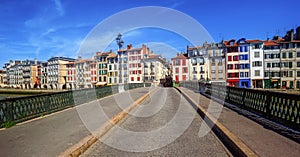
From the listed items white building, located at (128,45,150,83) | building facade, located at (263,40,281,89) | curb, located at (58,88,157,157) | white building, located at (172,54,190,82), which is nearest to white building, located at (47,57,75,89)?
white building, located at (128,45,150,83)

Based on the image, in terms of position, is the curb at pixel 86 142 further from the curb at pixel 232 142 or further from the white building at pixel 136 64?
the white building at pixel 136 64

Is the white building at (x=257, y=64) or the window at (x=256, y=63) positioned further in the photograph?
the window at (x=256, y=63)

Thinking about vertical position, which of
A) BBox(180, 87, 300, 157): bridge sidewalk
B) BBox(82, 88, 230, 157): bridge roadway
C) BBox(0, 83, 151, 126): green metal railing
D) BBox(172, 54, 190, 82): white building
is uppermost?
BBox(172, 54, 190, 82): white building

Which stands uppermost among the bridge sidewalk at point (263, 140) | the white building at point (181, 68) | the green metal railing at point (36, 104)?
the white building at point (181, 68)

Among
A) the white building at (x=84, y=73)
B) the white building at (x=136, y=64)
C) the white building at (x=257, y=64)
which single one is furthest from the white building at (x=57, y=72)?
the white building at (x=257, y=64)

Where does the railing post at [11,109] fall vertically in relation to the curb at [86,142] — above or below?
above

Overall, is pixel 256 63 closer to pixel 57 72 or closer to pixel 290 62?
pixel 290 62

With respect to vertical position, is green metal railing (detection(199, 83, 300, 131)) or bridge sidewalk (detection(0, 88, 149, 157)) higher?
green metal railing (detection(199, 83, 300, 131))

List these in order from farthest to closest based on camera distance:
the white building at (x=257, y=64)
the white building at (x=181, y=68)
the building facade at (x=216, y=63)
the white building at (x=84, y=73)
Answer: the white building at (x=84, y=73)
the white building at (x=181, y=68)
the building facade at (x=216, y=63)
the white building at (x=257, y=64)

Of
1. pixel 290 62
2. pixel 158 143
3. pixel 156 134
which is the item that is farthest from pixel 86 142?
pixel 290 62

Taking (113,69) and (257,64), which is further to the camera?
(113,69)

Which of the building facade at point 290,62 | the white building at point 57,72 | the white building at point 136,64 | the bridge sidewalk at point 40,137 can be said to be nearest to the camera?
the bridge sidewalk at point 40,137

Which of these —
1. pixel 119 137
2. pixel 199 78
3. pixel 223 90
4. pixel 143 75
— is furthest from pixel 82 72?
pixel 119 137

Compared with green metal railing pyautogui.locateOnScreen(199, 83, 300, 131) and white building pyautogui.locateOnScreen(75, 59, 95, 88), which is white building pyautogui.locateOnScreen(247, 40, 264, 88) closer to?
green metal railing pyautogui.locateOnScreen(199, 83, 300, 131)
